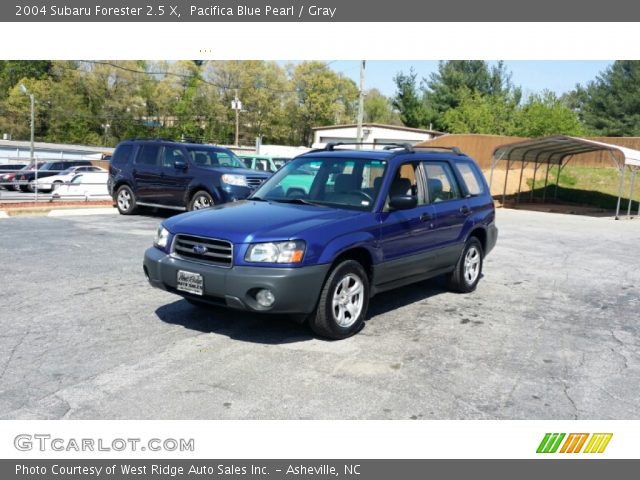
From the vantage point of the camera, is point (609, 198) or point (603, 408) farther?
point (609, 198)

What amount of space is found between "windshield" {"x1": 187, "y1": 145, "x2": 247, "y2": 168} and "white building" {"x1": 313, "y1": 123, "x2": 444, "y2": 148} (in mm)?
32747

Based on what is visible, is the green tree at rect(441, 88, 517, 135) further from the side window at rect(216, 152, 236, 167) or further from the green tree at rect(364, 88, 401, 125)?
the side window at rect(216, 152, 236, 167)

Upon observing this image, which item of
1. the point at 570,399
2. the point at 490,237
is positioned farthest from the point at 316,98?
the point at 570,399

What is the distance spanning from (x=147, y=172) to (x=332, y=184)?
363 inches

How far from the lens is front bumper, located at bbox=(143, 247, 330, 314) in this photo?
193 inches

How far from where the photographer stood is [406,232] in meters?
6.25

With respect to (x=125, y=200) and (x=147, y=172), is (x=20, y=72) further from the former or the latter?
(x=147, y=172)

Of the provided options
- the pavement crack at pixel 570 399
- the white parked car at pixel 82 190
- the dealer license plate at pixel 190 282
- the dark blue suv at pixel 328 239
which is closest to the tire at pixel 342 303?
the dark blue suv at pixel 328 239

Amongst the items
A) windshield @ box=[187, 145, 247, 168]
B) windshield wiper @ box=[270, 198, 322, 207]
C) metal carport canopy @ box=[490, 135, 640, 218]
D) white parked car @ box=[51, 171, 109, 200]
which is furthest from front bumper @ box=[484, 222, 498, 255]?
metal carport canopy @ box=[490, 135, 640, 218]

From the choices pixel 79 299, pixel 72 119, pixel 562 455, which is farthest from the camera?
pixel 72 119

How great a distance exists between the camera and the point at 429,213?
22.0ft

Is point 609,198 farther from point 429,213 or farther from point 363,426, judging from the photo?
point 363,426

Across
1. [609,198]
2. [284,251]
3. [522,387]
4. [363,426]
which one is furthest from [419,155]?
[609,198]

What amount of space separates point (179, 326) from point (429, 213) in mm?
2978
